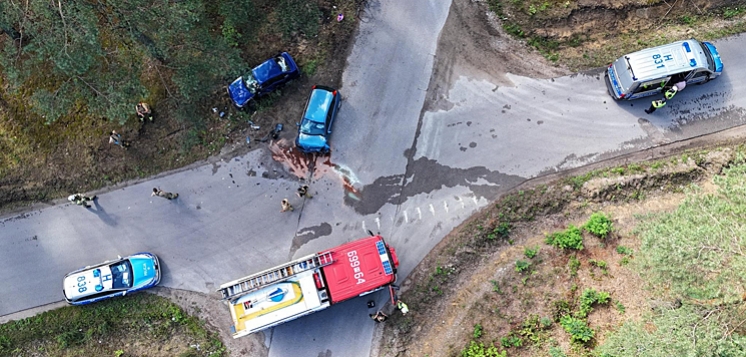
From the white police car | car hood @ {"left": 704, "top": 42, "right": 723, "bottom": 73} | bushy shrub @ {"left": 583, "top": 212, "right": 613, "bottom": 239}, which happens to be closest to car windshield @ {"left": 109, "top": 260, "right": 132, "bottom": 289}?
the white police car

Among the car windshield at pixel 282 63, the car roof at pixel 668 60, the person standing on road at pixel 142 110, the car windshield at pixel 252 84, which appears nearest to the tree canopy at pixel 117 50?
the person standing on road at pixel 142 110

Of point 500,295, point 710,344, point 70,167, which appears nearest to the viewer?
point 710,344

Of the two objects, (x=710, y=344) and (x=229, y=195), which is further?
(x=229, y=195)

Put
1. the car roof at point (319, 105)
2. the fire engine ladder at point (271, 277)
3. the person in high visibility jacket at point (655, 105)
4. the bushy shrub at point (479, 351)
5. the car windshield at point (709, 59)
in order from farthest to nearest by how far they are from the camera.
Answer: the car roof at point (319, 105)
the person in high visibility jacket at point (655, 105)
the car windshield at point (709, 59)
the bushy shrub at point (479, 351)
the fire engine ladder at point (271, 277)

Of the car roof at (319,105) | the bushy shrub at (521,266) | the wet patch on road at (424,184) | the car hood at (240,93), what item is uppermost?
the car hood at (240,93)

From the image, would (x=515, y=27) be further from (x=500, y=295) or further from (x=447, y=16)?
(x=500, y=295)

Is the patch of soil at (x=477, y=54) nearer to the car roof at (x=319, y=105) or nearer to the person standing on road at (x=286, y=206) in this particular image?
the car roof at (x=319, y=105)

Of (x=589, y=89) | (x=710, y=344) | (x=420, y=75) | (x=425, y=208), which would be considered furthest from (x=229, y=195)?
(x=710, y=344)
